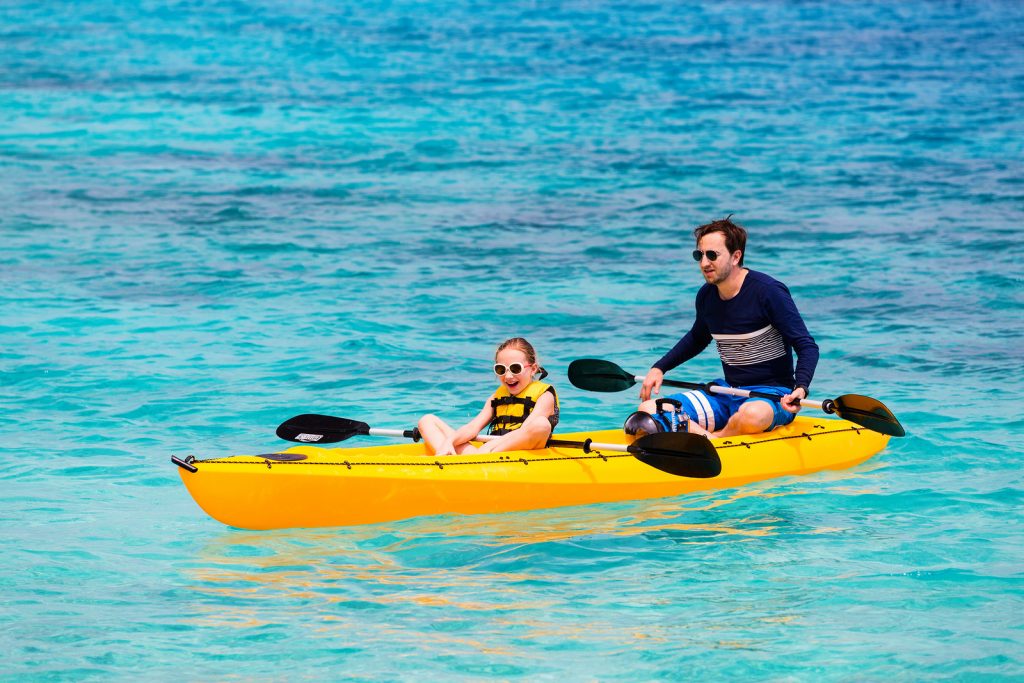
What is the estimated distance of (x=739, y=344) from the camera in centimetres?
789

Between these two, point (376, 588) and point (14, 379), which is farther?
point (14, 379)

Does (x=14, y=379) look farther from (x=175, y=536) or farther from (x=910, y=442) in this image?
(x=910, y=442)

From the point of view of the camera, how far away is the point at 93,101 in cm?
2627

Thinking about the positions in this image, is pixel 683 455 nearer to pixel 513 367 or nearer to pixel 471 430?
pixel 513 367

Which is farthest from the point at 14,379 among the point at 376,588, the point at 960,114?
the point at 960,114

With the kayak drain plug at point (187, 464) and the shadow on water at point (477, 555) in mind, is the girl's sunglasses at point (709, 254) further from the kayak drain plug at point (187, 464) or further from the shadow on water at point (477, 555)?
the kayak drain plug at point (187, 464)

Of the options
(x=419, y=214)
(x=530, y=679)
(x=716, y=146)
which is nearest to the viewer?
(x=530, y=679)

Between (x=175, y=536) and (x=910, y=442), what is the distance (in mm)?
4645

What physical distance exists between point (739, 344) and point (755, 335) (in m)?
0.12

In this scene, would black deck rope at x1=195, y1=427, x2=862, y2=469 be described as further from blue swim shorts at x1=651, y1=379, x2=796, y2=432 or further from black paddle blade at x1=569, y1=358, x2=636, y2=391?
black paddle blade at x1=569, y1=358, x2=636, y2=391

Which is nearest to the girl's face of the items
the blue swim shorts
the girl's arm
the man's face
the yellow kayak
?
the girl's arm

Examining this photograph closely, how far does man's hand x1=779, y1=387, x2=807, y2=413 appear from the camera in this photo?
755cm

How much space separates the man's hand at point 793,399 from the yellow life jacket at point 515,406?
4.15 feet

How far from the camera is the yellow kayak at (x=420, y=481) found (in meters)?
6.82
